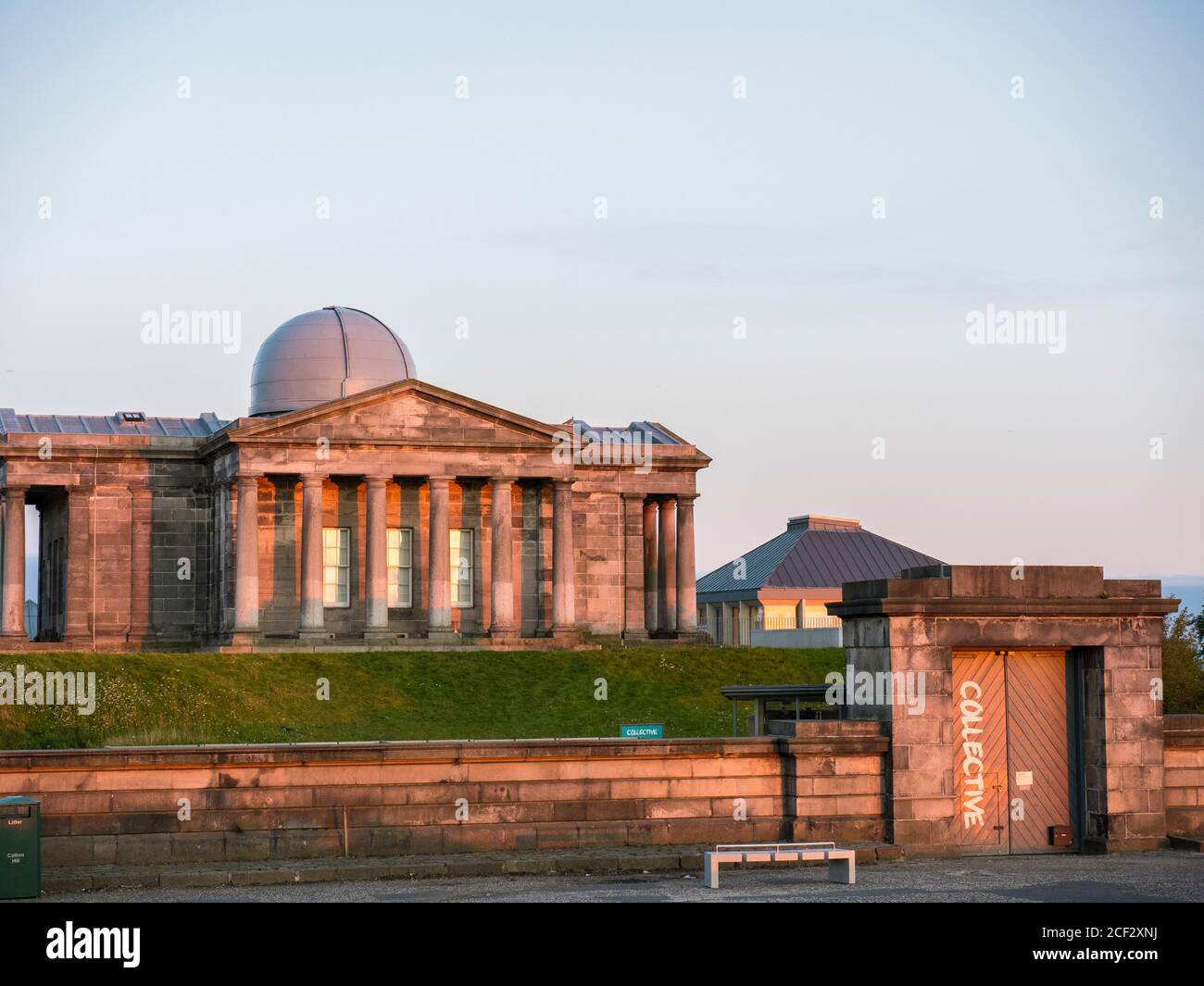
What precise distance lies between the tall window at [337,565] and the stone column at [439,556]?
303cm

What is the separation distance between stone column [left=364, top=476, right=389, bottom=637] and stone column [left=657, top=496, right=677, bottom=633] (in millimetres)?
10618

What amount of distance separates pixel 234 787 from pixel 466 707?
22.2m

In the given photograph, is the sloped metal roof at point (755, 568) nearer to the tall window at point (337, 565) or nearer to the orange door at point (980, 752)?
the tall window at point (337, 565)

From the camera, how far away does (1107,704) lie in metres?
25.4

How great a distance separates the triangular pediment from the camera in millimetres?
52844

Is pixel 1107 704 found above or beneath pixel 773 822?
above

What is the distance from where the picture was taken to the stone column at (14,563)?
53.6 meters

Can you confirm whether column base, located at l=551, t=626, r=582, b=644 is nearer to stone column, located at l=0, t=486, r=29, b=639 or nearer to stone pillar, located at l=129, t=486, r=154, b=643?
stone pillar, located at l=129, t=486, r=154, b=643

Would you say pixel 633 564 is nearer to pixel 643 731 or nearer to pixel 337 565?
pixel 337 565

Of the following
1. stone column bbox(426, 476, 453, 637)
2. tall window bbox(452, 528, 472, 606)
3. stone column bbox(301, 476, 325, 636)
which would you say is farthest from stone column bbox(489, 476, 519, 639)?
stone column bbox(301, 476, 325, 636)

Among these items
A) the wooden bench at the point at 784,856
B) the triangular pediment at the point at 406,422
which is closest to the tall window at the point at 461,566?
the triangular pediment at the point at 406,422
